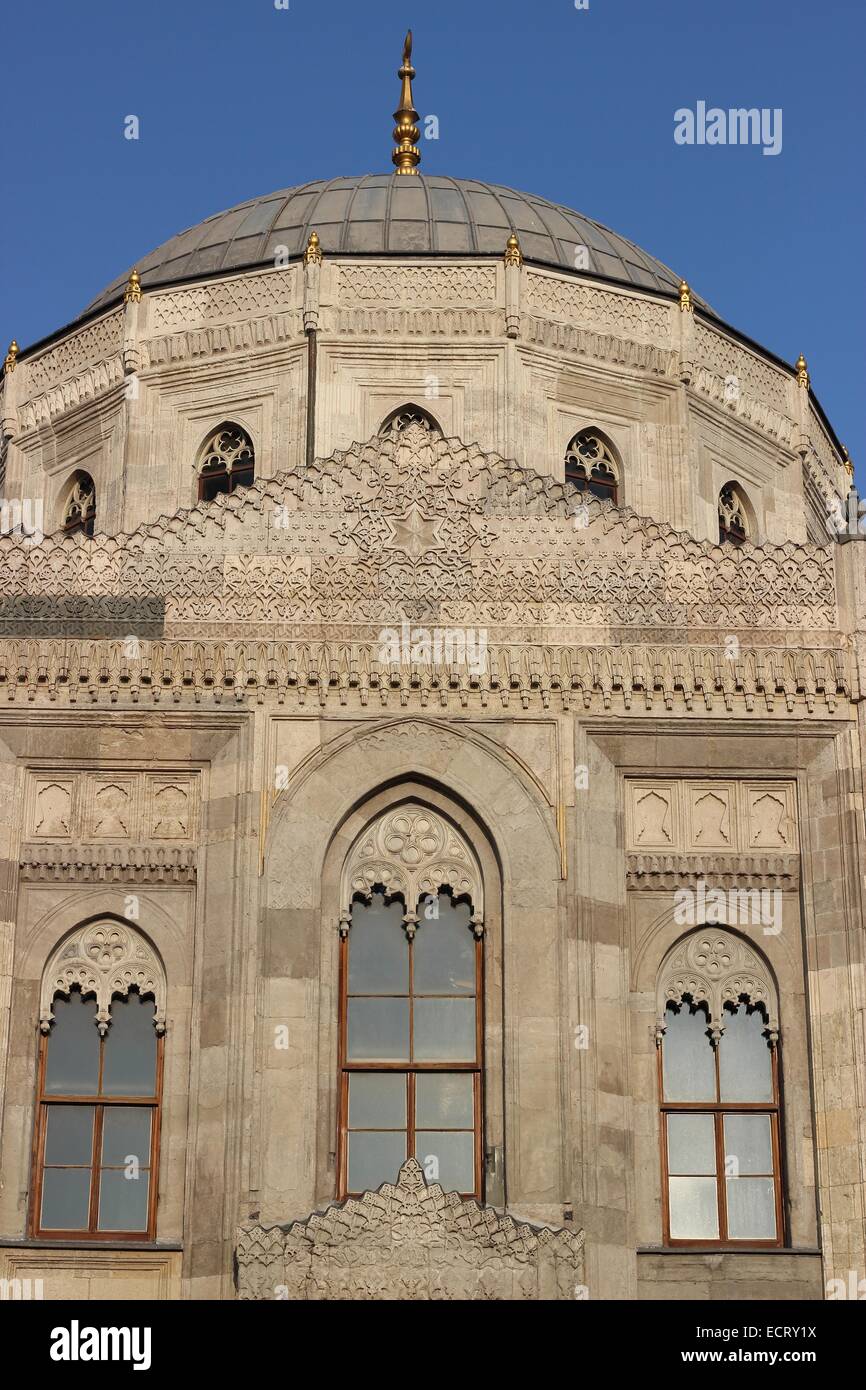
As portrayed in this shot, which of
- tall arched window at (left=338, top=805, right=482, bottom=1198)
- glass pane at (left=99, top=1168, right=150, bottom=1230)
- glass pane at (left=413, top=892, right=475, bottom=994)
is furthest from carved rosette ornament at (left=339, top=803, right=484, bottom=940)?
glass pane at (left=99, top=1168, right=150, bottom=1230)

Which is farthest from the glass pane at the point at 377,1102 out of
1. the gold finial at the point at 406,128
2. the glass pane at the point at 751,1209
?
the gold finial at the point at 406,128

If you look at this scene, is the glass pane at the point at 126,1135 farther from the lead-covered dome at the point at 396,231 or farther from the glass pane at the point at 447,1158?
the lead-covered dome at the point at 396,231

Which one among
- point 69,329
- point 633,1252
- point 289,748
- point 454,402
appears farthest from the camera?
point 69,329

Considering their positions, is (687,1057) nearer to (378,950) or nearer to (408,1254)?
(378,950)

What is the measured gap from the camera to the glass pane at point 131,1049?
78.2 feet

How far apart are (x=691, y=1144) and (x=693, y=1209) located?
0.61m

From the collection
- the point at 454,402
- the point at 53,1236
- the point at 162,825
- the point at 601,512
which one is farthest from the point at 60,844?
the point at 454,402

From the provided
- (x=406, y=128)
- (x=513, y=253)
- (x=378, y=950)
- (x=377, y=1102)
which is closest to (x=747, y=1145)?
(x=377, y=1102)

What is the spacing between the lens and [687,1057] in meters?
24.2

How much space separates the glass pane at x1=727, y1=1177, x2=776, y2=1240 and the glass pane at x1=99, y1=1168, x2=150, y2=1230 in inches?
214

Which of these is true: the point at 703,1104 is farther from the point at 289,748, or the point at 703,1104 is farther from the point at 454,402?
the point at 454,402

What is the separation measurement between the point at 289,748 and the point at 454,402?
736 cm

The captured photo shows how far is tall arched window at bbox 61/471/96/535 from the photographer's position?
3166 cm

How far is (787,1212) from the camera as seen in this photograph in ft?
77.0
